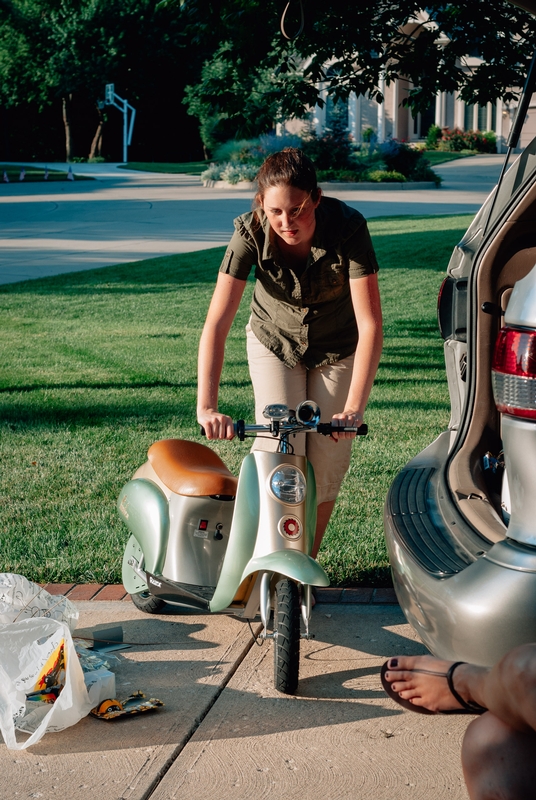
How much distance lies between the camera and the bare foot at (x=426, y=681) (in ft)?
8.38

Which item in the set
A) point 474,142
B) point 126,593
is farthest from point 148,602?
point 474,142

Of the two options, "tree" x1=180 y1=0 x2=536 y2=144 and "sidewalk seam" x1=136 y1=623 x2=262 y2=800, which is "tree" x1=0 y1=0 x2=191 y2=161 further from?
"sidewalk seam" x1=136 y1=623 x2=262 y2=800

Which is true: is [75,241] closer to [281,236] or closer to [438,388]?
[438,388]

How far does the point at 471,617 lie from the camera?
2514 mm

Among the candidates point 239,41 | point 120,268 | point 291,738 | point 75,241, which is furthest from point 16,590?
point 75,241

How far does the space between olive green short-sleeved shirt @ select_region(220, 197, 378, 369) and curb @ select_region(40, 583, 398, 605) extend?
101 centimetres

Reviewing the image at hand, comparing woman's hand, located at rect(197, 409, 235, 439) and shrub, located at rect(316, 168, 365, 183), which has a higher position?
shrub, located at rect(316, 168, 365, 183)

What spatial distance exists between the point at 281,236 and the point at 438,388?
4.81 m

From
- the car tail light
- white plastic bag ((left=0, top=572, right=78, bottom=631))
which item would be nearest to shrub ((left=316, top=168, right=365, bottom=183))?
white plastic bag ((left=0, top=572, right=78, bottom=631))

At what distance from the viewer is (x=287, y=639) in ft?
10.9

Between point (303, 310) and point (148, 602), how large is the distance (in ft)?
4.53

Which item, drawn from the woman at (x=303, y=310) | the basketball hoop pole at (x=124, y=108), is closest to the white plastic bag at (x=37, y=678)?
the woman at (x=303, y=310)

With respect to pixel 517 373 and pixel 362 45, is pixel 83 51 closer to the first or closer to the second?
pixel 362 45

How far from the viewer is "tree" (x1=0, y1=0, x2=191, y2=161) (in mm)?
48875
